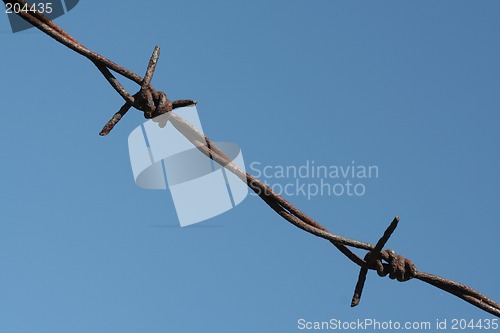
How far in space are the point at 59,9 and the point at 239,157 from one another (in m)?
0.97

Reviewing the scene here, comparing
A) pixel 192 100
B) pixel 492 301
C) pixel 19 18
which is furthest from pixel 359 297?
pixel 19 18

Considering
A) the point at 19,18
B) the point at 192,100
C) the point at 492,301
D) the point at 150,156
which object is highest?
the point at 19,18

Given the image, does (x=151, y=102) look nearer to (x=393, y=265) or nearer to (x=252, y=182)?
(x=252, y=182)

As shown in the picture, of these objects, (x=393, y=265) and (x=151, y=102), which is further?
(x=393, y=265)

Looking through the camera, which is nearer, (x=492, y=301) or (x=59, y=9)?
(x=492, y=301)

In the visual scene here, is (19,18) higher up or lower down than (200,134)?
higher up

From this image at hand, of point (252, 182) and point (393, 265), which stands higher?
point (252, 182)

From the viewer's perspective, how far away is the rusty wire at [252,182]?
202 centimetres

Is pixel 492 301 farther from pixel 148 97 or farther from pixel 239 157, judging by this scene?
pixel 148 97

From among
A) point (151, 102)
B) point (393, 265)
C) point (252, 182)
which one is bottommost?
point (393, 265)

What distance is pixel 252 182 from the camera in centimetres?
214

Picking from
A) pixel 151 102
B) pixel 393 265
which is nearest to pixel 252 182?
pixel 151 102

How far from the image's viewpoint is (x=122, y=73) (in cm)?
204
